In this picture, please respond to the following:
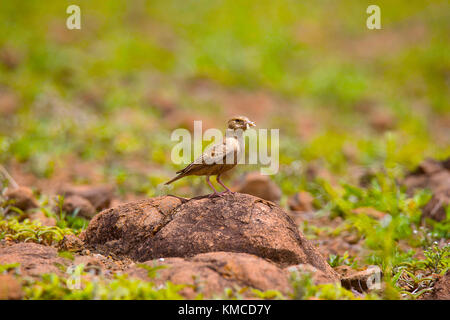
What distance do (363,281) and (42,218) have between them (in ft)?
Answer: 12.9

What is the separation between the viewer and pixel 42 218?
5852 mm

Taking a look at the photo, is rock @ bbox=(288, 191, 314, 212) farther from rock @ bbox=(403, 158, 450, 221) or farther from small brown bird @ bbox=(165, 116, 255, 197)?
small brown bird @ bbox=(165, 116, 255, 197)

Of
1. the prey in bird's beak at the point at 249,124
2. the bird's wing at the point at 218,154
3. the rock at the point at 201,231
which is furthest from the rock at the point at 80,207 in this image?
the prey in bird's beak at the point at 249,124

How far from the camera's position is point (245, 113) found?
42.3 ft

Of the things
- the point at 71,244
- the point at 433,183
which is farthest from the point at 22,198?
the point at 433,183

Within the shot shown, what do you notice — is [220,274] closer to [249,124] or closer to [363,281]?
[363,281]

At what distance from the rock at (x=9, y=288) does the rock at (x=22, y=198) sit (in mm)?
2943

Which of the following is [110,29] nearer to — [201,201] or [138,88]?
[138,88]

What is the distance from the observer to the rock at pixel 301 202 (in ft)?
24.0

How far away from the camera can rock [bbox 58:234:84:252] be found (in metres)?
4.29

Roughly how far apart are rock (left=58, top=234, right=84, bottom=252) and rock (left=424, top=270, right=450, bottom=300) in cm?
320

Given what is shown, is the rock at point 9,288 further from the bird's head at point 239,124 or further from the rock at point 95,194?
the rock at point 95,194
